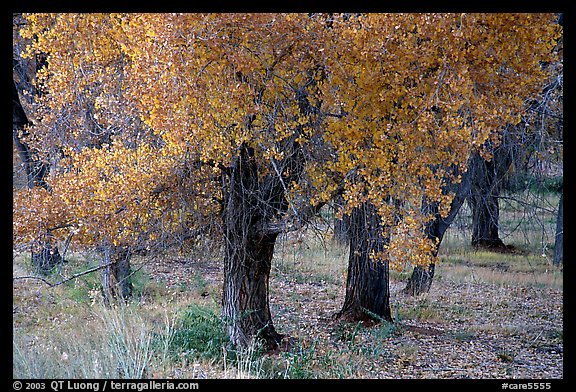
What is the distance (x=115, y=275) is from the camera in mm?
12430

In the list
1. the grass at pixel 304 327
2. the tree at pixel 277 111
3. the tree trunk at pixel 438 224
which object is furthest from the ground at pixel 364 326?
the tree at pixel 277 111

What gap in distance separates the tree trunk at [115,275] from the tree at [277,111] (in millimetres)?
607

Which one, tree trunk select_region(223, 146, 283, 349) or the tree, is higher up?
the tree

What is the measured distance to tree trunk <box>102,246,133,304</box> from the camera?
9.19m

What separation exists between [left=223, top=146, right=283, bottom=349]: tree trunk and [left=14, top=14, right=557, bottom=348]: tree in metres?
0.03

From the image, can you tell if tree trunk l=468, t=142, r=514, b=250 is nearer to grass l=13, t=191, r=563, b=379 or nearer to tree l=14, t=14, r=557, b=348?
grass l=13, t=191, r=563, b=379

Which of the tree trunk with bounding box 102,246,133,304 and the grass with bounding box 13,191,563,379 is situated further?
the tree trunk with bounding box 102,246,133,304

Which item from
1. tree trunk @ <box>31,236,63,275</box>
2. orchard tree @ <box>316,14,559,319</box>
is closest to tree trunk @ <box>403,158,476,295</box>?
orchard tree @ <box>316,14,559,319</box>

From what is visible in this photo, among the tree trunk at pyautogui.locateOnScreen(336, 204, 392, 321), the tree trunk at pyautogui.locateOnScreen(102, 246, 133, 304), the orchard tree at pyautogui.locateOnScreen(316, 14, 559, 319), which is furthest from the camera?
the tree trunk at pyautogui.locateOnScreen(336, 204, 392, 321)

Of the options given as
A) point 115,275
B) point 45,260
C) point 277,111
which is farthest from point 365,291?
point 45,260
